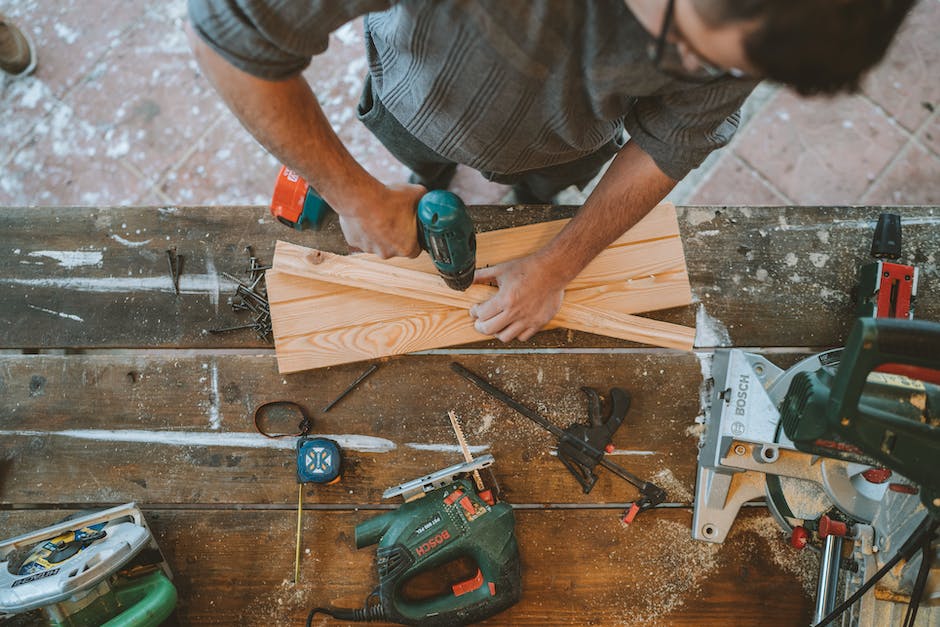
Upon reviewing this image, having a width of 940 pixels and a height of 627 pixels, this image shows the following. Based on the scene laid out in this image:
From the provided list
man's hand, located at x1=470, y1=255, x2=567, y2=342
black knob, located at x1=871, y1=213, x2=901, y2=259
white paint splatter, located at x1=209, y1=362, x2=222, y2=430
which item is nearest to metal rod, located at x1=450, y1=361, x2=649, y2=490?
man's hand, located at x1=470, y1=255, x2=567, y2=342

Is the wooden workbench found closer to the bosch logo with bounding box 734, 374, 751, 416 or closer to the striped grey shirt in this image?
the bosch logo with bounding box 734, 374, 751, 416

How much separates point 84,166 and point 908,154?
10.4 ft

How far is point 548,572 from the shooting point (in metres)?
1.54

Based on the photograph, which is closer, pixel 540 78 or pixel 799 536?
pixel 540 78

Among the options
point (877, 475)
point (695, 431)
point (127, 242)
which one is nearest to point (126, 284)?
point (127, 242)

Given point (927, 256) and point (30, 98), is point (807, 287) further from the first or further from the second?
point (30, 98)

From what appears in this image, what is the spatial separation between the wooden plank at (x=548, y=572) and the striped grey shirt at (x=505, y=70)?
93cm

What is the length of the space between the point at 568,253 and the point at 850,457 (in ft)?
2.36

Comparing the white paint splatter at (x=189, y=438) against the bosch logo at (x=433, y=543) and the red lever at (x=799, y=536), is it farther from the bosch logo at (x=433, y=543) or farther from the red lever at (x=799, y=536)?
the red lever at (x=799, y=536)

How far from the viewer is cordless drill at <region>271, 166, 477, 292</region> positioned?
1290mm

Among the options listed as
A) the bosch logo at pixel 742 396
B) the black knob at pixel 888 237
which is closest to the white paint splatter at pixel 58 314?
the bosch logo at pixel 742 396

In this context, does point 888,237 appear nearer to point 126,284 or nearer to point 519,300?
point 519,300

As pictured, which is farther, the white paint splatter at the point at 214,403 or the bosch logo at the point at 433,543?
the white paint splatter at the point at 214,403

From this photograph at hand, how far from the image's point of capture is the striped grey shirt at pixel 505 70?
2.89 feet
